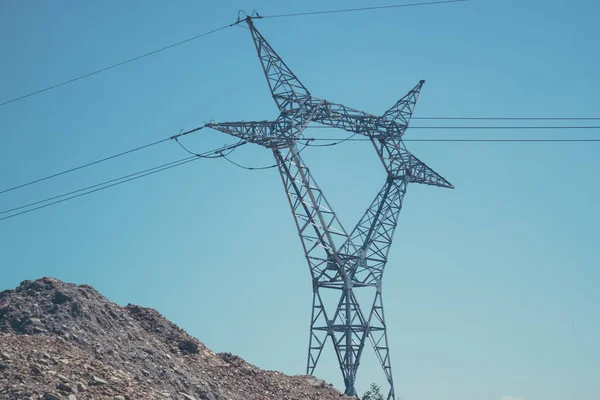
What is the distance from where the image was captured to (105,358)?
78.5 ft

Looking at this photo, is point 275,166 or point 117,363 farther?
point 275,166

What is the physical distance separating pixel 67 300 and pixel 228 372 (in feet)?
19.1

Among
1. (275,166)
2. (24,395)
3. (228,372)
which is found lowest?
(24,395)

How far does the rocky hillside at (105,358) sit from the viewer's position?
68.8 feet

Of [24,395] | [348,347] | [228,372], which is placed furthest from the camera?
[348,347]

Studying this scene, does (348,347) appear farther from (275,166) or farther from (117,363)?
(117,363)

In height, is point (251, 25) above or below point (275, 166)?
above

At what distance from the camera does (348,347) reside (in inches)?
1531

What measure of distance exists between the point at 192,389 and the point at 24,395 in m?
6.14

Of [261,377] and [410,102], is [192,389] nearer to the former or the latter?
[261,377]

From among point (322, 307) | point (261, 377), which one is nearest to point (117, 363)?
point (261, 377)

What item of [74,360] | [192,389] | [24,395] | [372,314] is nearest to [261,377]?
[192,389]

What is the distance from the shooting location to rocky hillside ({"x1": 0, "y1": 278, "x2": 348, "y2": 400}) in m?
21.0

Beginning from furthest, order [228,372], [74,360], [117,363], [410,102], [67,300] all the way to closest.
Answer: [410,102]
[228,372]
[67,300]
[117,363]
[74,360]
